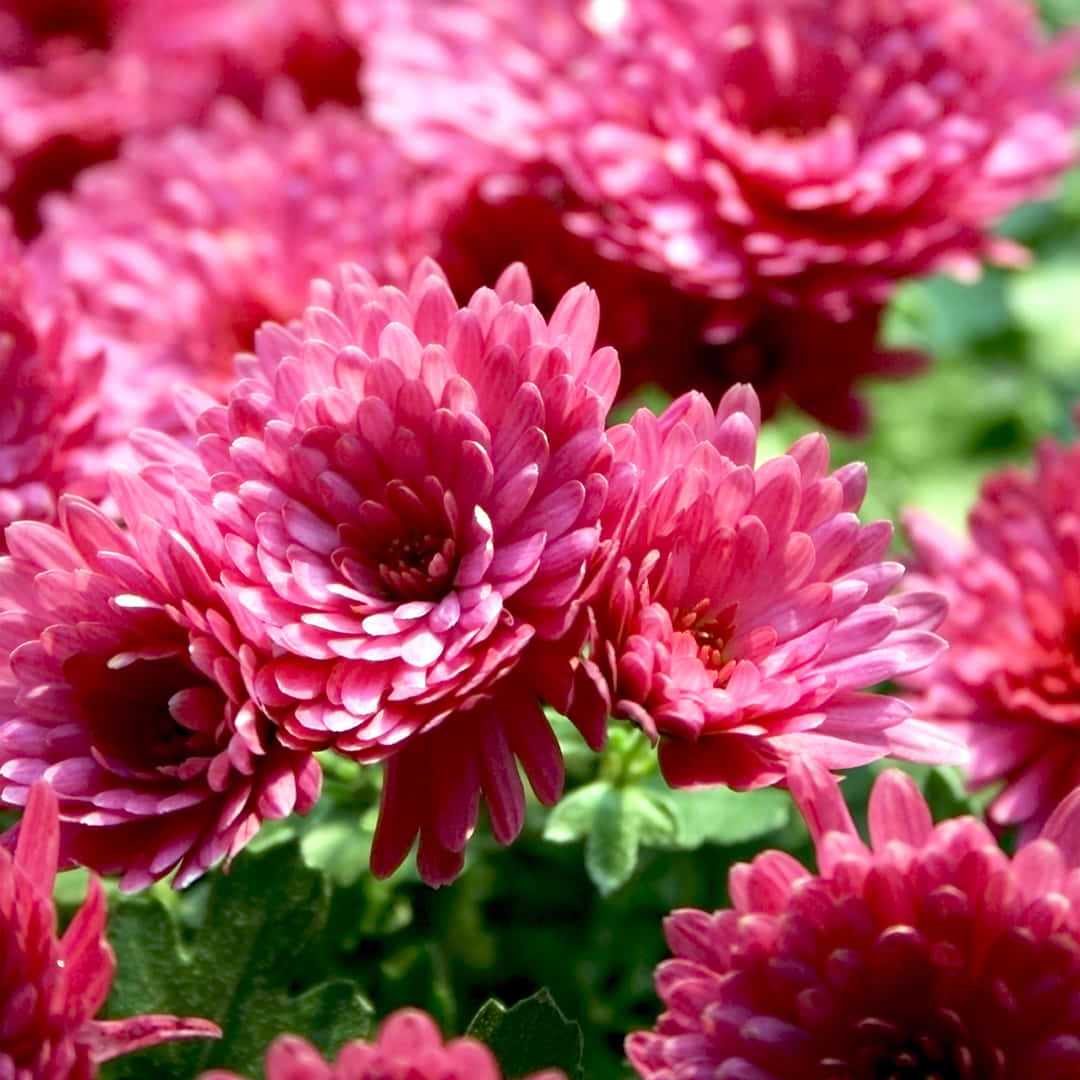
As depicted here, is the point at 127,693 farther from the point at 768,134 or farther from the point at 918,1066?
the point at 768,134

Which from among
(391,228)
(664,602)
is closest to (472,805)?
(664,602)

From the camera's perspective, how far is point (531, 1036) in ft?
1.97

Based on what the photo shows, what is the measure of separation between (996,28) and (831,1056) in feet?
2.35

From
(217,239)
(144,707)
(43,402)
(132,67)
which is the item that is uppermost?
(132,67)

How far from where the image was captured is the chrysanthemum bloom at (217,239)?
0.92m

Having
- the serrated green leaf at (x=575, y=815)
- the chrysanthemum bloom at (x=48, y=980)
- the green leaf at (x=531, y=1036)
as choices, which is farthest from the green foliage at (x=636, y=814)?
the chrysanthemum bloom at (x=48, y=980)

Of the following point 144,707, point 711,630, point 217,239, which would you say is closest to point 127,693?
point 144,707

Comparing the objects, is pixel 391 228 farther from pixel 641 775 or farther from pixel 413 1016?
pixel 413 1016

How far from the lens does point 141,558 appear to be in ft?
1.92

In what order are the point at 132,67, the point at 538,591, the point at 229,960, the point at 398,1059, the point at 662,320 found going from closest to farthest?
1. the point at 398,1059
2. the point at 538,591
3. the point at 229,960
4. the point at 662,320
5. the point at 132,67

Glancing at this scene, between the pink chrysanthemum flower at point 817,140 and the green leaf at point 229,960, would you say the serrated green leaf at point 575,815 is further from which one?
the pink chrysanthemum flower at point 817,140

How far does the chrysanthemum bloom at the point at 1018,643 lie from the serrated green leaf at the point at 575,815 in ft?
0.57

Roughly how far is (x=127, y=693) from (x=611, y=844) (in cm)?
23

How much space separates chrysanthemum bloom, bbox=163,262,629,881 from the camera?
0.57 meters
